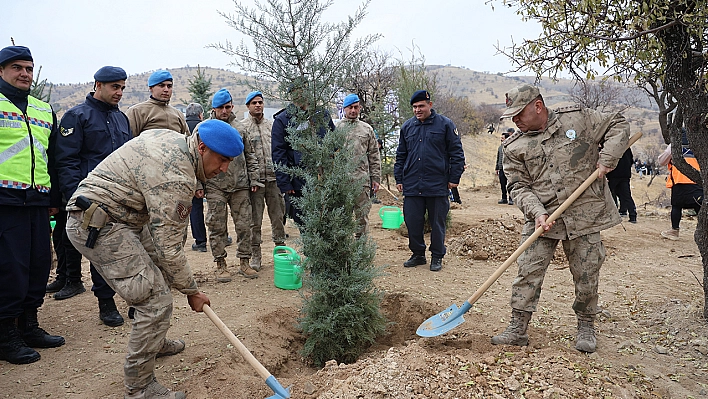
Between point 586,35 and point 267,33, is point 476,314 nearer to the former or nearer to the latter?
point 586,35

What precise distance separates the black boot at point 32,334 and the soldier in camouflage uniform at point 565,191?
3779mm

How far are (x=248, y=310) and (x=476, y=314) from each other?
2328mm

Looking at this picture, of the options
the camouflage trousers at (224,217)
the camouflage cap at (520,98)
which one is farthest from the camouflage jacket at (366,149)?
the camouflage cap at (520,98)

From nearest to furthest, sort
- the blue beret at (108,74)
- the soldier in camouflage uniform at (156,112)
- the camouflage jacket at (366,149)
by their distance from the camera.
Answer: the blue beret at (108,74) < the soldier in camouflage uniform at (156,112) < the camouflage jacket at (366,149)

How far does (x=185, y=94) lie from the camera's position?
6362 centimetres

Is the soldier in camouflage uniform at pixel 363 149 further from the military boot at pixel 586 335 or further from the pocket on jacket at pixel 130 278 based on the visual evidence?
the pocket on jacket at pixel 130 278

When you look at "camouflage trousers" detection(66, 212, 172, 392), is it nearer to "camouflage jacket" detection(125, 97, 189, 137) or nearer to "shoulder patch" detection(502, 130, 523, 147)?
"camouflage jacket" detection(125, 97, 189, 137)

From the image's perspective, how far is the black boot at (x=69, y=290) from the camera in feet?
16.7

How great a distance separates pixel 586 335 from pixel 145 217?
3489mm

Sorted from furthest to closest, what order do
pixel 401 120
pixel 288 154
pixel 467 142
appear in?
pixel 467 142
pixel 401 120
pixel 288 154

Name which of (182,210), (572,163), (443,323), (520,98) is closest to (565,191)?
(572,163)

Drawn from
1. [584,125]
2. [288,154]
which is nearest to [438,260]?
[288,154]

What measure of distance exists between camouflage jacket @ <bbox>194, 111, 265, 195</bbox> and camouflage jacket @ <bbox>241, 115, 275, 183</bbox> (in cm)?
14

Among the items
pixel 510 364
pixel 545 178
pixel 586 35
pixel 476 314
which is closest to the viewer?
pixel 510 364
